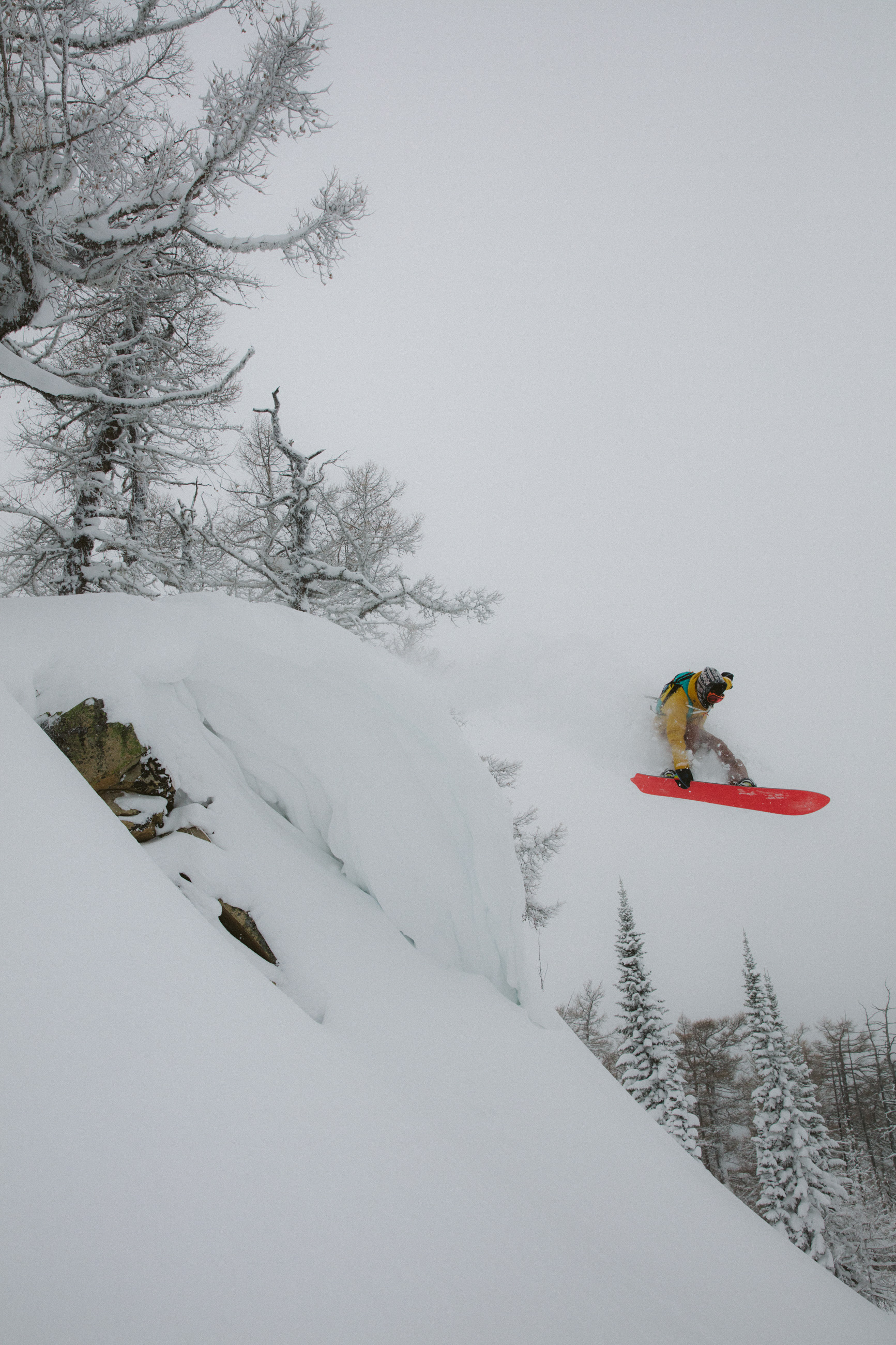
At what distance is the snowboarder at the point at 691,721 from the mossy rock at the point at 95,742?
654 cm

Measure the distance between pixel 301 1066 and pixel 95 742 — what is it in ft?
8.03

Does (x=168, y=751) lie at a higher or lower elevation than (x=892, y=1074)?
lower

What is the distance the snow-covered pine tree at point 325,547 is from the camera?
330 inches

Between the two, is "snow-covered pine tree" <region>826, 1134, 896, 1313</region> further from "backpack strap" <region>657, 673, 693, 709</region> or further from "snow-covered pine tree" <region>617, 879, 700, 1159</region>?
"backpack strap" <region>657, 673, 693, 709</region>

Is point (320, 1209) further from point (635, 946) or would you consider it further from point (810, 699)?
point (635, 946)

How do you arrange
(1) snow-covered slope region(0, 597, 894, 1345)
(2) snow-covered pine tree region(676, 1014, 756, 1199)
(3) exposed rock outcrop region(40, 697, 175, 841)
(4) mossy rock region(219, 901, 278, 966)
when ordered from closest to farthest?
(1) snow-covered slope region(0, 597, 894, 1345) < (4) mossy rock region(219, 901, 278, 966) < (3) exposed rock outcrop region(40, 697, 175, 841) < (2) snow-covered pine tree region(676, 1014, 756, 1199)

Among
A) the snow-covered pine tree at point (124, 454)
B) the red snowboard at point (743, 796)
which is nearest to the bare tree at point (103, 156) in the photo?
the snow-covered pine tree at point (124, 454)

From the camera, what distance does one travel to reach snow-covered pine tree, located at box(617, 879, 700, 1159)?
13.3 m

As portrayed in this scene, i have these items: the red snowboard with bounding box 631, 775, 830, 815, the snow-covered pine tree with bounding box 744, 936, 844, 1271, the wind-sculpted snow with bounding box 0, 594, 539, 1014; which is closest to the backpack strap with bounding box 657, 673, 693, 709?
the red snowboard with bounding box 631, 775, 830, 815

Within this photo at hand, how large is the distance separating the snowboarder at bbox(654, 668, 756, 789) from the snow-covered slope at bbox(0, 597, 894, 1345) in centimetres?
381

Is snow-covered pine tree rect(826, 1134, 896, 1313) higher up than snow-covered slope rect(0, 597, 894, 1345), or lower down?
lower down

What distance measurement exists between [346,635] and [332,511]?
15.9ft

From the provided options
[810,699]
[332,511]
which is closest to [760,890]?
[810,699]

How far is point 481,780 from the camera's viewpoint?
462 centimetres
